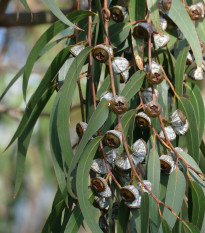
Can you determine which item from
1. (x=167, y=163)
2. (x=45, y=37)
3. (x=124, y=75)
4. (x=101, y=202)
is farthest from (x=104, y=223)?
(x=45, y=37)

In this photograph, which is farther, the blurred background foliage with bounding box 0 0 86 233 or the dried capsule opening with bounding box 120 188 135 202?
the blurred background foliage with bounding box 0 0 86 233

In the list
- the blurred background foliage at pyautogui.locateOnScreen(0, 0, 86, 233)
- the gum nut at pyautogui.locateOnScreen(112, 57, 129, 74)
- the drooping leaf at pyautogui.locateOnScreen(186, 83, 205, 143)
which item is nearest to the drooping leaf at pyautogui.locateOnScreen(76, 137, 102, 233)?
the gum nut at pyautogui.locateOnScreen(112, 57, 129, 74)

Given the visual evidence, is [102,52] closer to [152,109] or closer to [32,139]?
[152,109]

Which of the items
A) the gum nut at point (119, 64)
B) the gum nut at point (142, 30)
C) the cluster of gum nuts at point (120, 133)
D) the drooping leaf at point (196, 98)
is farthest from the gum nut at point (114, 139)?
the drooping leaf at point (196, 98)

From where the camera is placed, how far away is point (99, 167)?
842mm

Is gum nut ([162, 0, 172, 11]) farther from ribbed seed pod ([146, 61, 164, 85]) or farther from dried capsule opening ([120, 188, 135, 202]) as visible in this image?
dried capsule opening ([120, 188, 135, 202])

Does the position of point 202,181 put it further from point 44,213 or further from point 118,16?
point 44,213

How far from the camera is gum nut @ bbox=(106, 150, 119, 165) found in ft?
2.75

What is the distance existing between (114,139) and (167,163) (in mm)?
159

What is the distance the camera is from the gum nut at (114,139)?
783 mm

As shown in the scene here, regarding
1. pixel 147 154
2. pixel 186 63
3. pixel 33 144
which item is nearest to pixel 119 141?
pixel 147 154

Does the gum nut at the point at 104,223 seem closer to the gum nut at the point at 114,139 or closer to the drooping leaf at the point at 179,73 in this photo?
the gum nut at the point at 114,139

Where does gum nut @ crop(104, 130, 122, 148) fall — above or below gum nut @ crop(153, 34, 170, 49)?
below

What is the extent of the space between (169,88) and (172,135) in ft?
0.52
